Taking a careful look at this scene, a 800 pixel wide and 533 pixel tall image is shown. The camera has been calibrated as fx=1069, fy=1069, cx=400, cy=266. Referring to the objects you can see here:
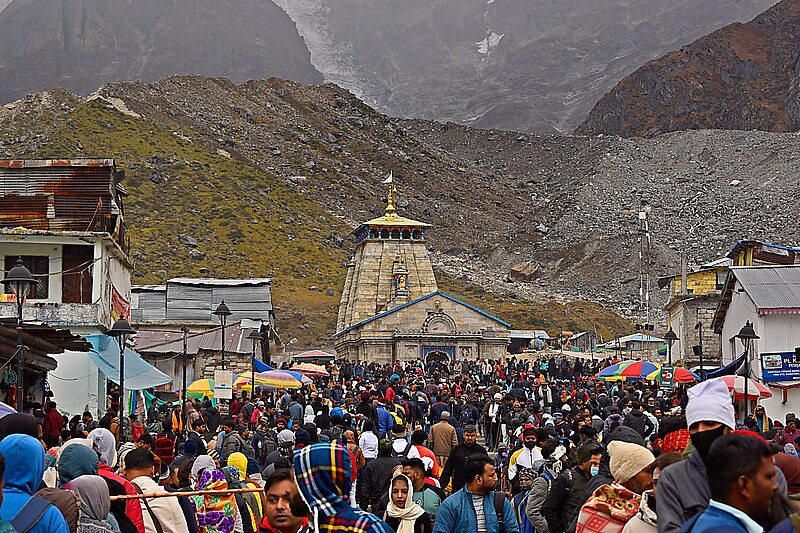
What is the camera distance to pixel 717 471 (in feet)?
14.0

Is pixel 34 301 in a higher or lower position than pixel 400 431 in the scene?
higher

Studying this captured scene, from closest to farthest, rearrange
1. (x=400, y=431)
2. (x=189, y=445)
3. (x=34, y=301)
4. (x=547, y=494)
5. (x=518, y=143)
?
1. (x=547, y=494)
2. (x=189, y=445)
3. (x=400, y=431)
4. (x=34, y=301)
5. (x=518, y=143)

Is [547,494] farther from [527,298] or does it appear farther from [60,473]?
[527,298]

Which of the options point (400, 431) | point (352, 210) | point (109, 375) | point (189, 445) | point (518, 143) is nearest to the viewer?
point (189, 445)

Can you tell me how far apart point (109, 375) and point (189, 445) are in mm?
10922

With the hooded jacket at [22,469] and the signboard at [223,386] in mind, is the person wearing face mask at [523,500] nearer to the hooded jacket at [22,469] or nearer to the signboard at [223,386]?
the hooded jacket at [22,469]

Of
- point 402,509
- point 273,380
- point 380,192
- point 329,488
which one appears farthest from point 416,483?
point 380,192

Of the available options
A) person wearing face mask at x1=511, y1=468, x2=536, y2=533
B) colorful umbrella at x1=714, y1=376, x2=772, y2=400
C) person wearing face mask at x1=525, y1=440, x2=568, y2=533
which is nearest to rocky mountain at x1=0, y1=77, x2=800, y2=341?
colorful umbrella at x1=714, y1=376, x2=772, y2=400

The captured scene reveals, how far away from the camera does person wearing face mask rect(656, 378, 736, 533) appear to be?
193 inches

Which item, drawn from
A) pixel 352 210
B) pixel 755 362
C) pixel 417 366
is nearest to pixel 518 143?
pixel 352 210

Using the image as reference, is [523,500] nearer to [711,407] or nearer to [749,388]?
[711,407]

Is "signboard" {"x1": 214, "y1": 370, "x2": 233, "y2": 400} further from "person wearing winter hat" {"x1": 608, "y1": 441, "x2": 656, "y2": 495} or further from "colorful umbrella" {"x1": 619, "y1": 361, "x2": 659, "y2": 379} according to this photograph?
"person wearing winter hat" {"x1": 608, "y1": 441, "x2": 656, "y2": 495}

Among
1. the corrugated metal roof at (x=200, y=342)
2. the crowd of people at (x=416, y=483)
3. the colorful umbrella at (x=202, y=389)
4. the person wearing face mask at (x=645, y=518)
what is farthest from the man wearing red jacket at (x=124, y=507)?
the corrugated metal roof at (x=200, y=342)

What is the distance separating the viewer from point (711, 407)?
5332mm
